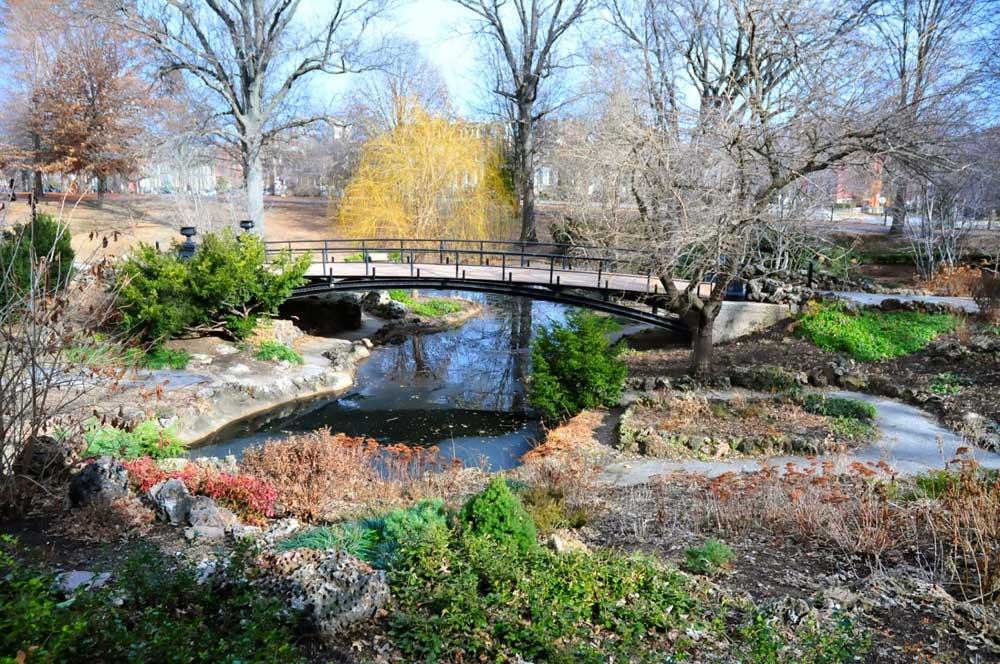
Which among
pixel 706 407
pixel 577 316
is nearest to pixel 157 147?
pixel 577 316

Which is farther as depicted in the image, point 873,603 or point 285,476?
point 285,476

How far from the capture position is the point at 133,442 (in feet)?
32.4

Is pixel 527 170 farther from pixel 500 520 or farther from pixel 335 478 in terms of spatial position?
pixel 500 520

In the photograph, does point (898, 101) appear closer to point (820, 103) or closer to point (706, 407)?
point (820, 103)

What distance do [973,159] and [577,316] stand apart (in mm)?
8374

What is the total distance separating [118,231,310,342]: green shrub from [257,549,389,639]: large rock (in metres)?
11.4

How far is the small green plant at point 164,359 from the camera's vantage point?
47.6 feet

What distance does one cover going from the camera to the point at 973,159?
44.2ft

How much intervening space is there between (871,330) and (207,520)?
572 inches

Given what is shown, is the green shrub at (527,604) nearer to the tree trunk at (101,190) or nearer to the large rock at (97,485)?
the large rock at (97,485)

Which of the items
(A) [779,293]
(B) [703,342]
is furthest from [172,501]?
(A) [779,293]

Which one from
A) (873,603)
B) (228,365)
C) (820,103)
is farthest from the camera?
(228,365)

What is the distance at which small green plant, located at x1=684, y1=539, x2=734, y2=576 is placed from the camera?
5.22m

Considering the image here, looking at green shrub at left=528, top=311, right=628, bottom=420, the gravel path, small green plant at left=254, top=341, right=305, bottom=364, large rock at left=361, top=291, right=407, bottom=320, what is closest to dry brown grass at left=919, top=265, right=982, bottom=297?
the gravel path
